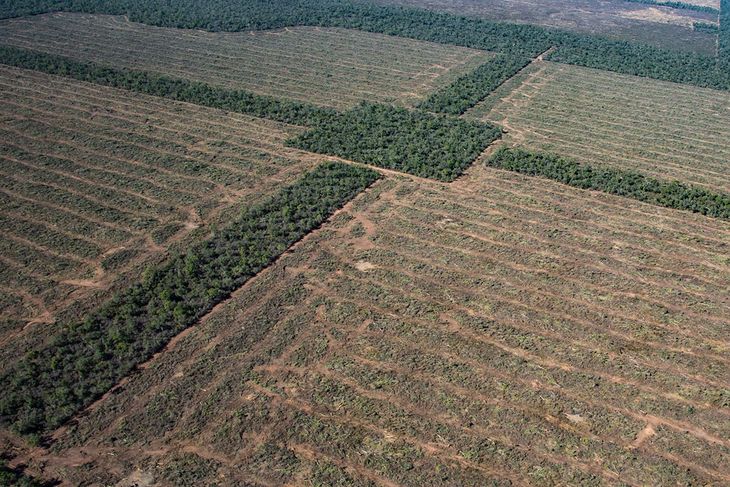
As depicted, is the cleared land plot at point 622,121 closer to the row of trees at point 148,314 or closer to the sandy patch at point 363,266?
the row of trees at point 148,314

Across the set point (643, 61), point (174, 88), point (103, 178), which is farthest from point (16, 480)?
point (643, 61)

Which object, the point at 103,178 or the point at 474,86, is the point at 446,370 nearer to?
the point at 103,178

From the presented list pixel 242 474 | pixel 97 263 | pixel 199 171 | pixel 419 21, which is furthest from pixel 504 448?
pixel 419 21

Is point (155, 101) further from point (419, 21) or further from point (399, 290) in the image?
point (419, 21)

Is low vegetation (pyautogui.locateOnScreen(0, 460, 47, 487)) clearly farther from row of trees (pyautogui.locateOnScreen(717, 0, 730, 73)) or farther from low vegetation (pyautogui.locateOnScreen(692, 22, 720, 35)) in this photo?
low vegetation (pyautogui.locateOnScreen(692, 22, 720, 35))

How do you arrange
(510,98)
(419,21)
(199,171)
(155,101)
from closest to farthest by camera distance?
(199,171) → (155,101) → (510,98) → (419,21)

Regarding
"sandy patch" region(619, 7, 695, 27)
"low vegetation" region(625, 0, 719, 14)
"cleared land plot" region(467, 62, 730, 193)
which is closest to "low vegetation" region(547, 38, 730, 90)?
"cleared land plot" region(467, 62, 730, 193)

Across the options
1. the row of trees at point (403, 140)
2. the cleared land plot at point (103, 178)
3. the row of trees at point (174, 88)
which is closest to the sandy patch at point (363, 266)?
the cleared land plot at point (103, 178)
